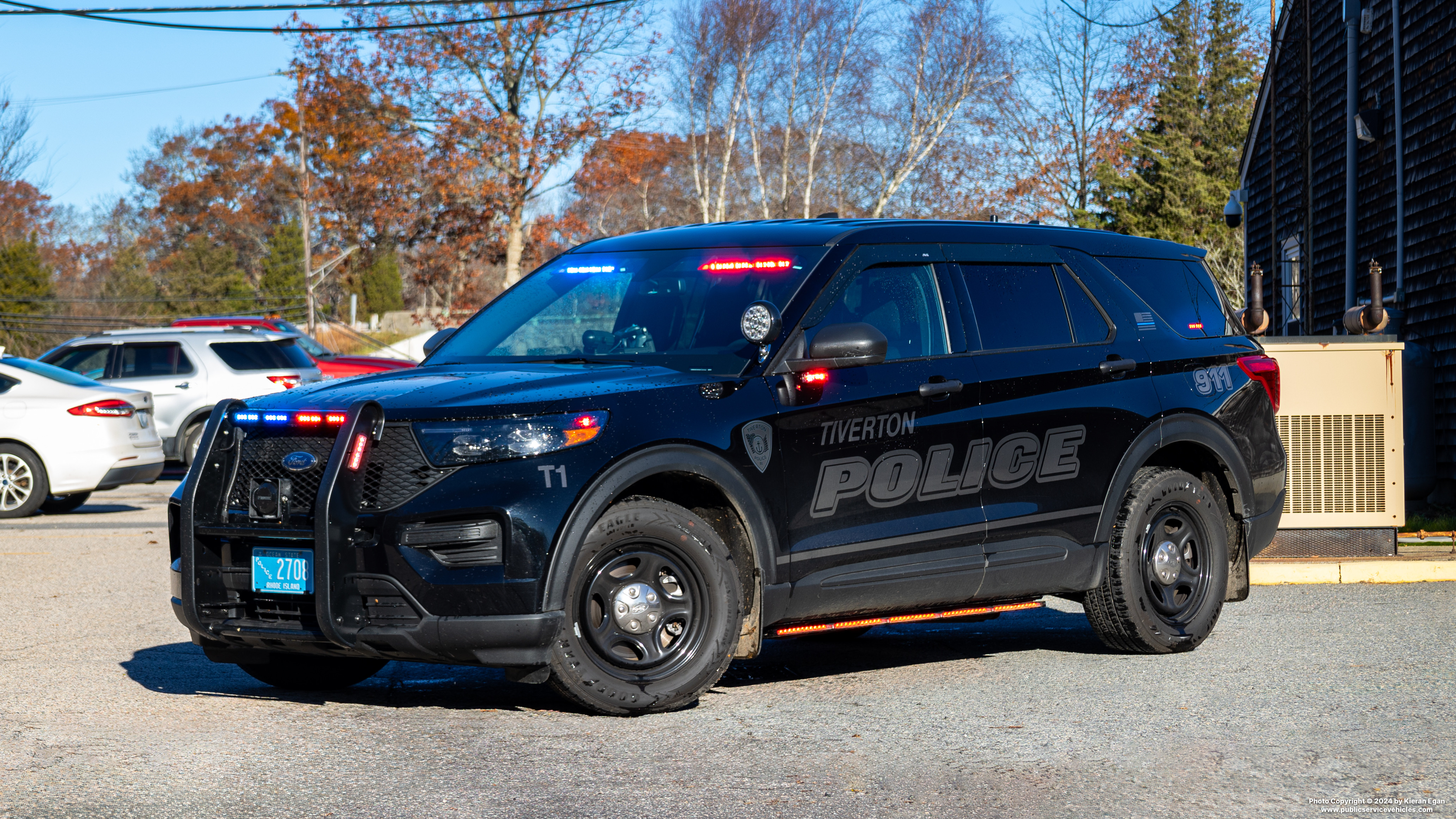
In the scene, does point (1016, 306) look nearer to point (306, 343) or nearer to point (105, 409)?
point (105, 409)

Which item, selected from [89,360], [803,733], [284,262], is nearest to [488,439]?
[803,733]

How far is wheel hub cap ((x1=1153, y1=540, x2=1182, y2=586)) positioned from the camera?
7.32 m

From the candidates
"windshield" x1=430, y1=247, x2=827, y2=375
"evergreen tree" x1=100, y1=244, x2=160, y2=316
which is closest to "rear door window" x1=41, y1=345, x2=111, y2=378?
"windshield" x1=430, y1=247, x2=827, y2=375

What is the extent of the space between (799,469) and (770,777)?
1.46 metres

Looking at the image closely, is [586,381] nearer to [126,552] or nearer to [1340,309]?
[126,552]

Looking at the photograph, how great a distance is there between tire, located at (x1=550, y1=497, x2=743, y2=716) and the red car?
1486 centimetres

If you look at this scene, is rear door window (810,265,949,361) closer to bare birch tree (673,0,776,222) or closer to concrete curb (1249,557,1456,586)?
concrete curb (1249,557,1456,586)

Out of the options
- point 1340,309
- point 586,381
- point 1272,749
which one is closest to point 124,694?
point 586,381

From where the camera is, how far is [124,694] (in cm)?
627

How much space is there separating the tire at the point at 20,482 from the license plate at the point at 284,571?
411 inches

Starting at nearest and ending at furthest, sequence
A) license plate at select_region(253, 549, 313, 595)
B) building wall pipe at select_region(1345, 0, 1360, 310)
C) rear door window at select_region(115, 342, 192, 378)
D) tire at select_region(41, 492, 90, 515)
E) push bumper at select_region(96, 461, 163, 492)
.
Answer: license plate at select_region(253, 549, 313, 595), push bumper at select_region(96, 461, 163, 492), tire at select_region(41, 492, 90, 515), rear door window at select_region(115, 342, 192, 378), building wall pipe at select_region(1345, 0, 1360, 310)

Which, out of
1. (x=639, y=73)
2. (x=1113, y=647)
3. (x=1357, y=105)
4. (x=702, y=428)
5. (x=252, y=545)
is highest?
(x=639, y=73)

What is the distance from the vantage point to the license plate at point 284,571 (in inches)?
214

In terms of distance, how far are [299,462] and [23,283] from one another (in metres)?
52.8
